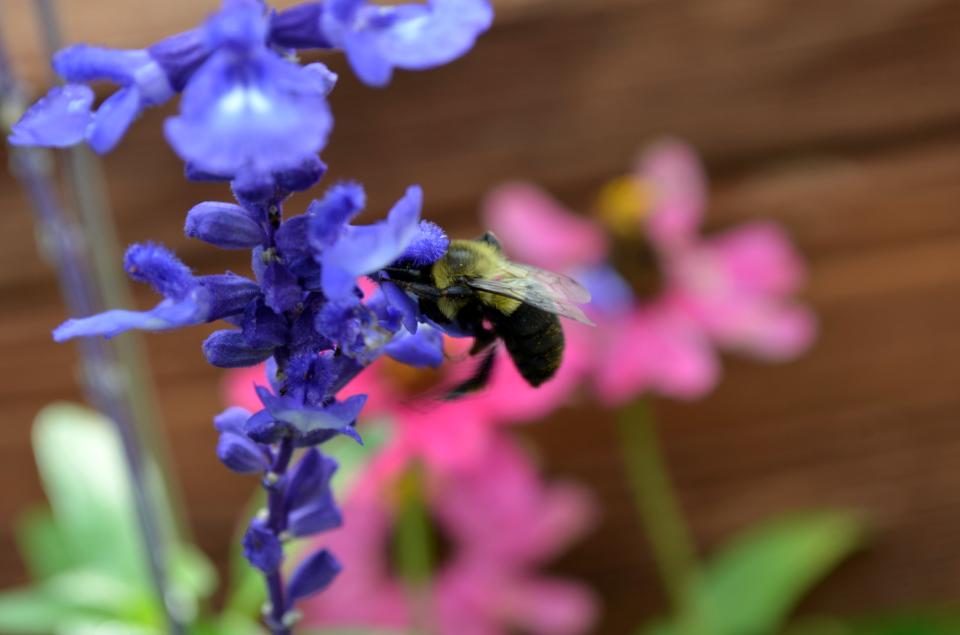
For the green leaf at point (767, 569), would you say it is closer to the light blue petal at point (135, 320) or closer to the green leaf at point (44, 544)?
the green leaf at point (44, 544)

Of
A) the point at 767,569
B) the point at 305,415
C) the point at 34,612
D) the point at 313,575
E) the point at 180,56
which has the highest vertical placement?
the point at 180,56

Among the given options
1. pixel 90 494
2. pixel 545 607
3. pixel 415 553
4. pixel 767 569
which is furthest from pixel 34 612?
pixel 767 569

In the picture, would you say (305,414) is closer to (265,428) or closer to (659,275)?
(265,428)

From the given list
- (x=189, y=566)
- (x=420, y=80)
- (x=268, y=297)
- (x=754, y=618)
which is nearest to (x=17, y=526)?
(x=189, y=566)

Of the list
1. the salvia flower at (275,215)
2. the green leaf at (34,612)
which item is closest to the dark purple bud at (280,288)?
the salvia flower at (275,215)

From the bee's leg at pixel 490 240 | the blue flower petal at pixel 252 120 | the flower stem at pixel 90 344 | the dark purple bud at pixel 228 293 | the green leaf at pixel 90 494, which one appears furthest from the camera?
the green leaf at pixel 90 494

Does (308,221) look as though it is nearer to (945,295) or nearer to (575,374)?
(575,374)
